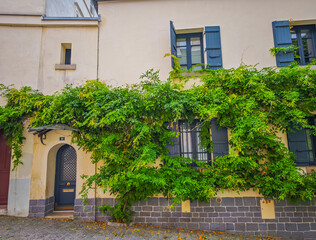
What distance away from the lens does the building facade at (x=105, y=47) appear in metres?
5.75

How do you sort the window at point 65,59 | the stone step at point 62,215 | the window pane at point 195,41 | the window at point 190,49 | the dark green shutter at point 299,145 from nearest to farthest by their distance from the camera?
the dark green shutter at point 299,145 < the stone step at point 62,215 < the window at point 65,59 < the window at point 190,49 < the window pane at point 195,41

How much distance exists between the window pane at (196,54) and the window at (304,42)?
2937 millimetres

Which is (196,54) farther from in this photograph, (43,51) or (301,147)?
(43,51)

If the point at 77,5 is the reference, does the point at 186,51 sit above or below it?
below

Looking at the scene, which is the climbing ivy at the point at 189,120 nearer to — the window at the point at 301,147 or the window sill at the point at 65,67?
the window at the point at 301,147

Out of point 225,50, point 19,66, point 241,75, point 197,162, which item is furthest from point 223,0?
point 19,66

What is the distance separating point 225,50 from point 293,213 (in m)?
4.87

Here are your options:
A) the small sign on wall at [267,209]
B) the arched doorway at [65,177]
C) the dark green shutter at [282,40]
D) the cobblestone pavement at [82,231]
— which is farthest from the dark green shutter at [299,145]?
the arched doorway at [65,177]

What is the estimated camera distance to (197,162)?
5.30m

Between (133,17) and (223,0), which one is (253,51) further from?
(133,17)

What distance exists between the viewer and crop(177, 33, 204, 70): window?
653 cm

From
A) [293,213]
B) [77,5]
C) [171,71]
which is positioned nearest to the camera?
[293,213]

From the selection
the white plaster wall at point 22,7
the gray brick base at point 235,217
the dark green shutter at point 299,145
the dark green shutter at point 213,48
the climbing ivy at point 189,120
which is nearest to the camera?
the climbing ivy at point 189,120

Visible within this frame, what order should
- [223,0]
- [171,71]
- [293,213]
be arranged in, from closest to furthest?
[293,213] < [171,71] < [223,0]
